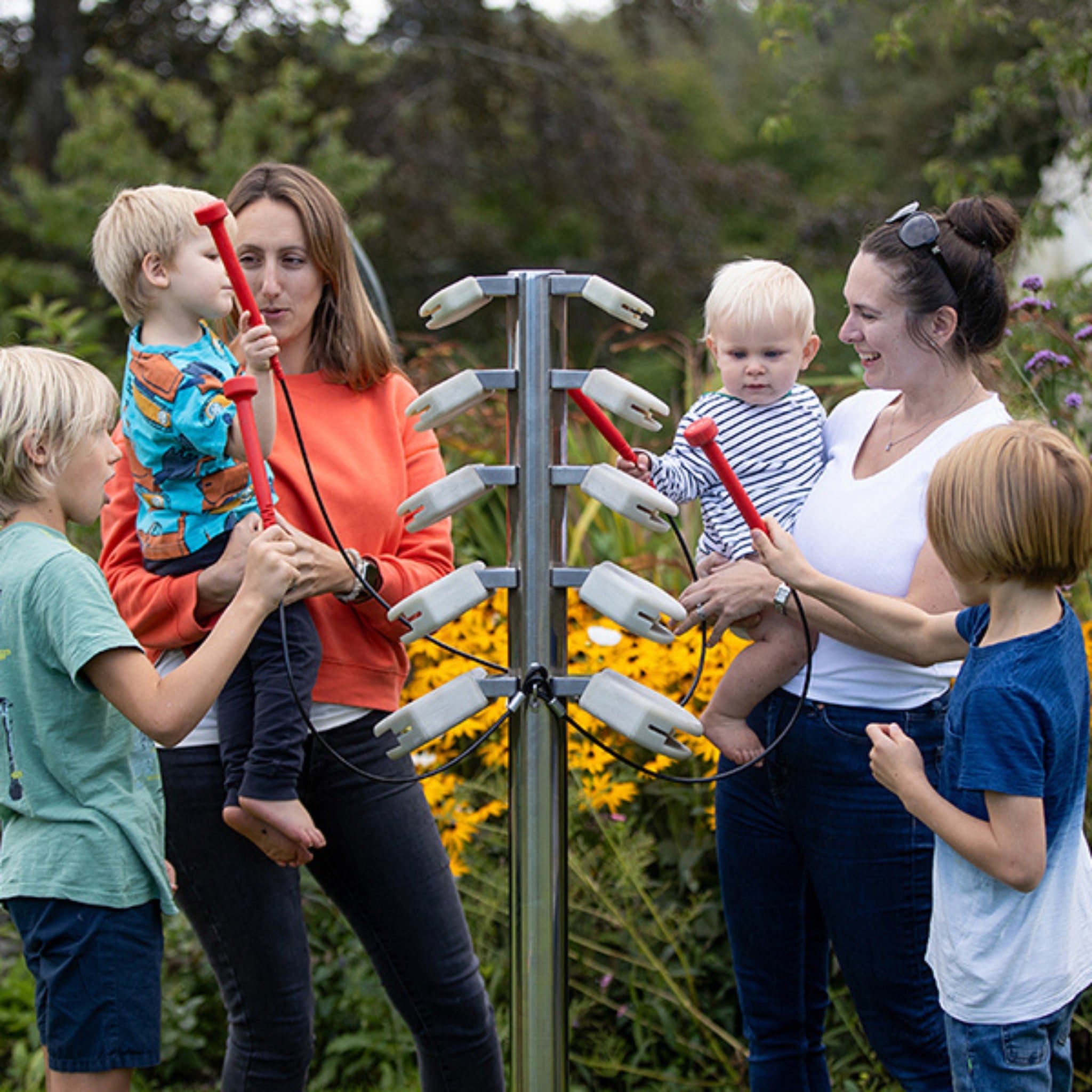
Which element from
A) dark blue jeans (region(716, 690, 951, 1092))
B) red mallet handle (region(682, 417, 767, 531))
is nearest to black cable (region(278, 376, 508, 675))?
red mallet handle (region(682, 417, 767, 531))

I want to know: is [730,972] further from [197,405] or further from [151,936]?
[197,405]

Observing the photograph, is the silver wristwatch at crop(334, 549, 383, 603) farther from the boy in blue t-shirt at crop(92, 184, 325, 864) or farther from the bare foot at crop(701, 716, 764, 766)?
the bare foot at crop(701, 716, 764, 766)

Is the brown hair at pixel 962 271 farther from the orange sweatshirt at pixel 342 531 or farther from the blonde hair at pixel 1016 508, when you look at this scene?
the orange sweatshirt at pixel 342 531

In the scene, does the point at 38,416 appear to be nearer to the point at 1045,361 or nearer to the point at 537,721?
the point at 537,721

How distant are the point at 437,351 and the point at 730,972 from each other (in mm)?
2215

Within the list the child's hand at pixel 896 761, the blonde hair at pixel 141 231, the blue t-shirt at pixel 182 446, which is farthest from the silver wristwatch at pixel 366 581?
the child's hand at pixel 896 761

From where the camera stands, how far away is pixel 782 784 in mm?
2010

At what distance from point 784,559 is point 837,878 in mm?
548

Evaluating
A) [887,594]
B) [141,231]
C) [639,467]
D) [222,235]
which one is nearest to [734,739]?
[887,594]

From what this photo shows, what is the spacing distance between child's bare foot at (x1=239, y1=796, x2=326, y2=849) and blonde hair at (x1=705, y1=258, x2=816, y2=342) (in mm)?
992

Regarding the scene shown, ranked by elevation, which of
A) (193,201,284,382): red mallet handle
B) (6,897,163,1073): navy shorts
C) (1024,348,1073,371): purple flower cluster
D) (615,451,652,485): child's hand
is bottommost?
(6,897,163,1073): navy shorts

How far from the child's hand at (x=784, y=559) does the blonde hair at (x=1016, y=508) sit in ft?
0.60

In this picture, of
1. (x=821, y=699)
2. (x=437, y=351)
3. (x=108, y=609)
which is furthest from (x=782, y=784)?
(x=437, y=351)

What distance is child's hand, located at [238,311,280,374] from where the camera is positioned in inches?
67.5
